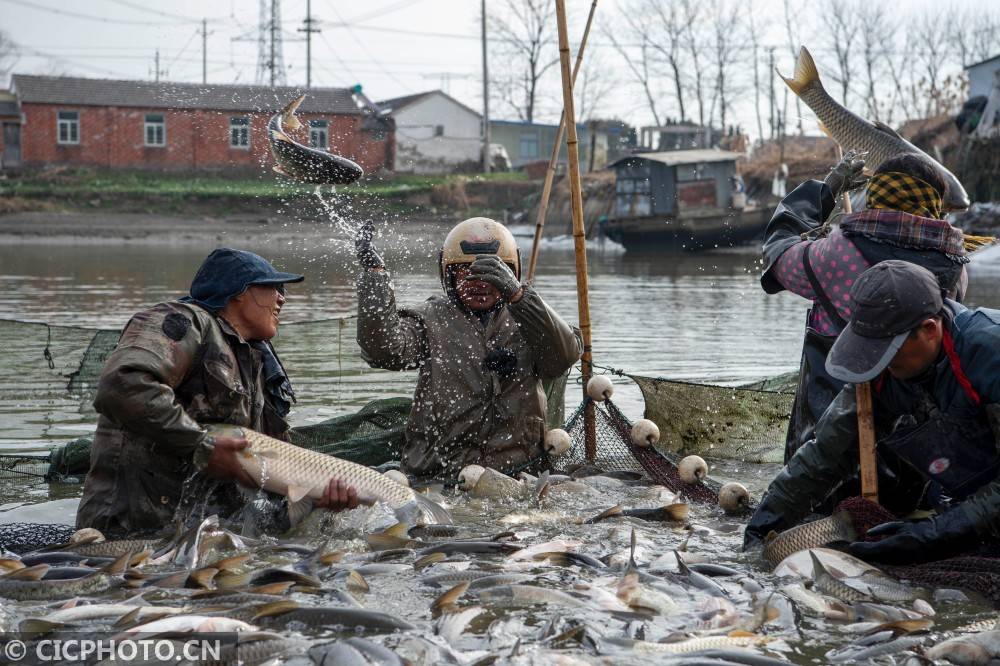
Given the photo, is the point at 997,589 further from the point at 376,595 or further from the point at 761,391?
the point at 761,391

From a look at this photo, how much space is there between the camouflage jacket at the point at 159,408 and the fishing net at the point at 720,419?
2935 millimetres

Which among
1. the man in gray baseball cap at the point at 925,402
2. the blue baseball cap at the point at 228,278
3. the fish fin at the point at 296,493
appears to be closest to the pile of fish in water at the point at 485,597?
the fish fin at the point at 296,493

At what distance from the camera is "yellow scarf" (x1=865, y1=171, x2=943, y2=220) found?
4980mm

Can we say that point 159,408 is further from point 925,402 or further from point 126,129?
point 126,129

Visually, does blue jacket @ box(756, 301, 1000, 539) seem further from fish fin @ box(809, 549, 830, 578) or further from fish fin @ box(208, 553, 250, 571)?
fish fin @ box(208, 553, 250, 571)

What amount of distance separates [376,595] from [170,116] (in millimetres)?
50798

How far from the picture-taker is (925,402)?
442cm

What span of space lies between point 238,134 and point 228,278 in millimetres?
46187

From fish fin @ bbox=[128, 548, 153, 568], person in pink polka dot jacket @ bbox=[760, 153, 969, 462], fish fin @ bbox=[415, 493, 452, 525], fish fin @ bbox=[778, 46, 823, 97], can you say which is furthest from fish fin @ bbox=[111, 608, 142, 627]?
fish fin @ bbox=[778, 46, 823, 97]

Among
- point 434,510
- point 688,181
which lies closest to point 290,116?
point 434,510

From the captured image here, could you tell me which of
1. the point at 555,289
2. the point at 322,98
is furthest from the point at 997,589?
the point at 322,98

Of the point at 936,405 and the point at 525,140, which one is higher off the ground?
the point at 525,140

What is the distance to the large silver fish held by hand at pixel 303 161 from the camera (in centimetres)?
609

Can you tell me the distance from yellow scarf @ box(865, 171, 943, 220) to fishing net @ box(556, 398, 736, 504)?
6.96 feet
